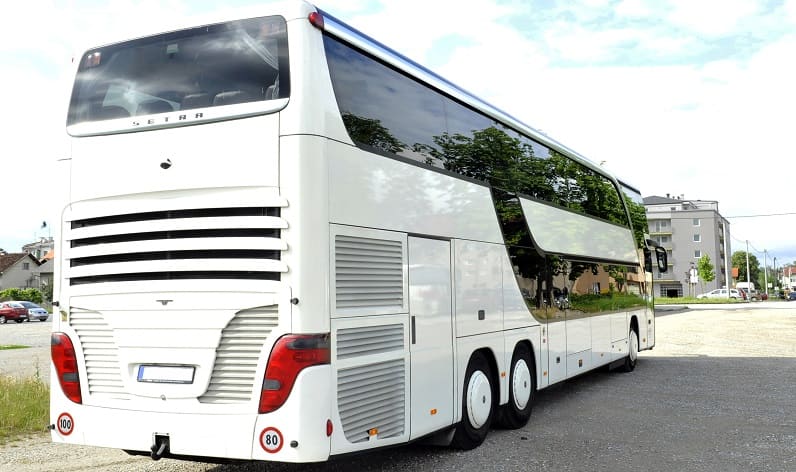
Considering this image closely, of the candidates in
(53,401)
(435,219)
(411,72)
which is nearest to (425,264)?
(435,219)

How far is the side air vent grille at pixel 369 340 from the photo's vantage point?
5.65m

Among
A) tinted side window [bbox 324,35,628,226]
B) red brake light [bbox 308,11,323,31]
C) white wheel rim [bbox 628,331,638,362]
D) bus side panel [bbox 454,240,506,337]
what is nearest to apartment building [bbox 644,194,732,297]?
white wheel rim [bbox 628,331,638,362]

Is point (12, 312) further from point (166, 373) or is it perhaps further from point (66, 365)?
point (166, 373)

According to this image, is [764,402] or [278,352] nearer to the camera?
[278,352]

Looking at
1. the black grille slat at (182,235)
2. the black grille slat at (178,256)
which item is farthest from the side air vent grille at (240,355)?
the black grille slat at (182,235)

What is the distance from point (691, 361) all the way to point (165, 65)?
1509 cm

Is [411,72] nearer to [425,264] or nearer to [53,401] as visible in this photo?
[425,264]

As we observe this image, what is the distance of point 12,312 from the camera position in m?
49.2

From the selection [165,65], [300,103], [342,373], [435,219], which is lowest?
[342,373]

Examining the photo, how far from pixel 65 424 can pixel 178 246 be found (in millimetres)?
1837

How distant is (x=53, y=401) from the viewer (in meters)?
6.07

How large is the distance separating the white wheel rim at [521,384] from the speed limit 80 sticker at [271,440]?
4349mm

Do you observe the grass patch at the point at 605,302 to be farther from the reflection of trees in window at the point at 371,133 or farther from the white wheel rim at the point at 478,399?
the reflection of trees in window at the point at 371,133

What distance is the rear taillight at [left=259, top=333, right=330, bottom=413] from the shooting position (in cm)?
523
